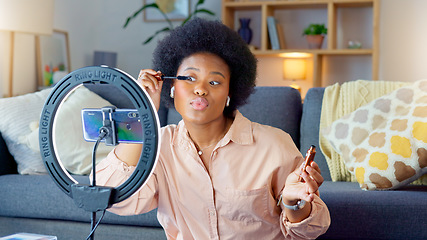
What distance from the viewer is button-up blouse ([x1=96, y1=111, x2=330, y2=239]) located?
50.5 inches

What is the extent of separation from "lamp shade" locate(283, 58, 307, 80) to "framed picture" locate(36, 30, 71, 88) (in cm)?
178

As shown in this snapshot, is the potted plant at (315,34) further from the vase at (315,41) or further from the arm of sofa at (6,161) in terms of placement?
the arm of sofa at (6,161)

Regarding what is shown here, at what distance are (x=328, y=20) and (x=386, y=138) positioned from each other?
2.42m

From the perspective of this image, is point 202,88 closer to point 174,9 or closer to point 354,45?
point 354,45

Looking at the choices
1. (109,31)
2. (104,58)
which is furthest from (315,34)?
(109,31)

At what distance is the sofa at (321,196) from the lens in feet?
5.99

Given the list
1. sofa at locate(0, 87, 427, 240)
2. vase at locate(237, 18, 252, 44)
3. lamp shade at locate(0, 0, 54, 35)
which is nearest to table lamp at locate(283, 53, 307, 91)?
vase at locate(237, 18, 252, 44)

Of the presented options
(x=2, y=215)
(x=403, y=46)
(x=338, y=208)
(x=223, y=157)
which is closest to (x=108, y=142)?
(x=223, y=157)

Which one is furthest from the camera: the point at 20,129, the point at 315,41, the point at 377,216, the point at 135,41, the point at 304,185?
the point at 135,41

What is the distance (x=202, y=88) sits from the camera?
4.05ft

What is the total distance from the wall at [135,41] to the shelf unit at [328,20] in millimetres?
170

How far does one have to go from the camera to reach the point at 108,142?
77 cm

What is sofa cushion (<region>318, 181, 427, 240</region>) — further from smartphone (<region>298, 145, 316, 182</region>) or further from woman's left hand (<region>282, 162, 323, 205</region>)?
smartphone (<region>298, 145, 316, 182</region>)

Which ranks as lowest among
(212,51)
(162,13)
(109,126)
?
(109,126)
